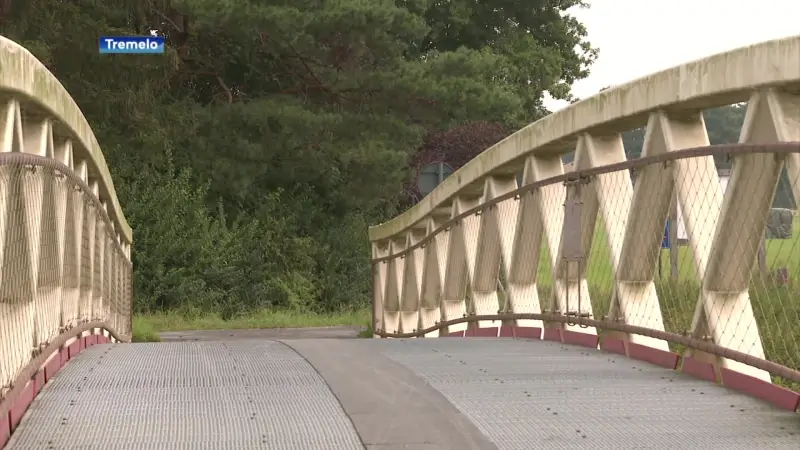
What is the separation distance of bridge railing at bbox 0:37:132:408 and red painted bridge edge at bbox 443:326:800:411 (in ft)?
10.7

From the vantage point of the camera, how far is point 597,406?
17.5 feet

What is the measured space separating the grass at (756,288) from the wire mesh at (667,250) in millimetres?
12

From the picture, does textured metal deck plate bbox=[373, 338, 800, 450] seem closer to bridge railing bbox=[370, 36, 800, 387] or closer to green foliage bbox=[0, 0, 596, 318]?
bridge railing bbox=[370, 36, 800, 387]

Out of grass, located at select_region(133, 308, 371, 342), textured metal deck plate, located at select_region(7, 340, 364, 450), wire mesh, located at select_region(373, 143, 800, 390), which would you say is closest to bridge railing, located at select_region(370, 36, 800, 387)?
wire mesh, located at select_region(373, 143, 800, 390)

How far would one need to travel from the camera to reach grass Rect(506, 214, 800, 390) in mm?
6016

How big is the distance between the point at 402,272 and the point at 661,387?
37.0 feet

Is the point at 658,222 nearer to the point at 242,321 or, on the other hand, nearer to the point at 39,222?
the point at 39,222

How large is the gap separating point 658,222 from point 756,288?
2.80ft

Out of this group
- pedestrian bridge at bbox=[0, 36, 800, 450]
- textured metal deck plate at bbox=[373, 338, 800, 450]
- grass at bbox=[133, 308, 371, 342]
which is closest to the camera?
textured metal deck plate at bbox=[373, 338, 800, 450]

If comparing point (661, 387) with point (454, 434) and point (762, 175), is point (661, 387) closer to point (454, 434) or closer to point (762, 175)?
point (762, 175)
